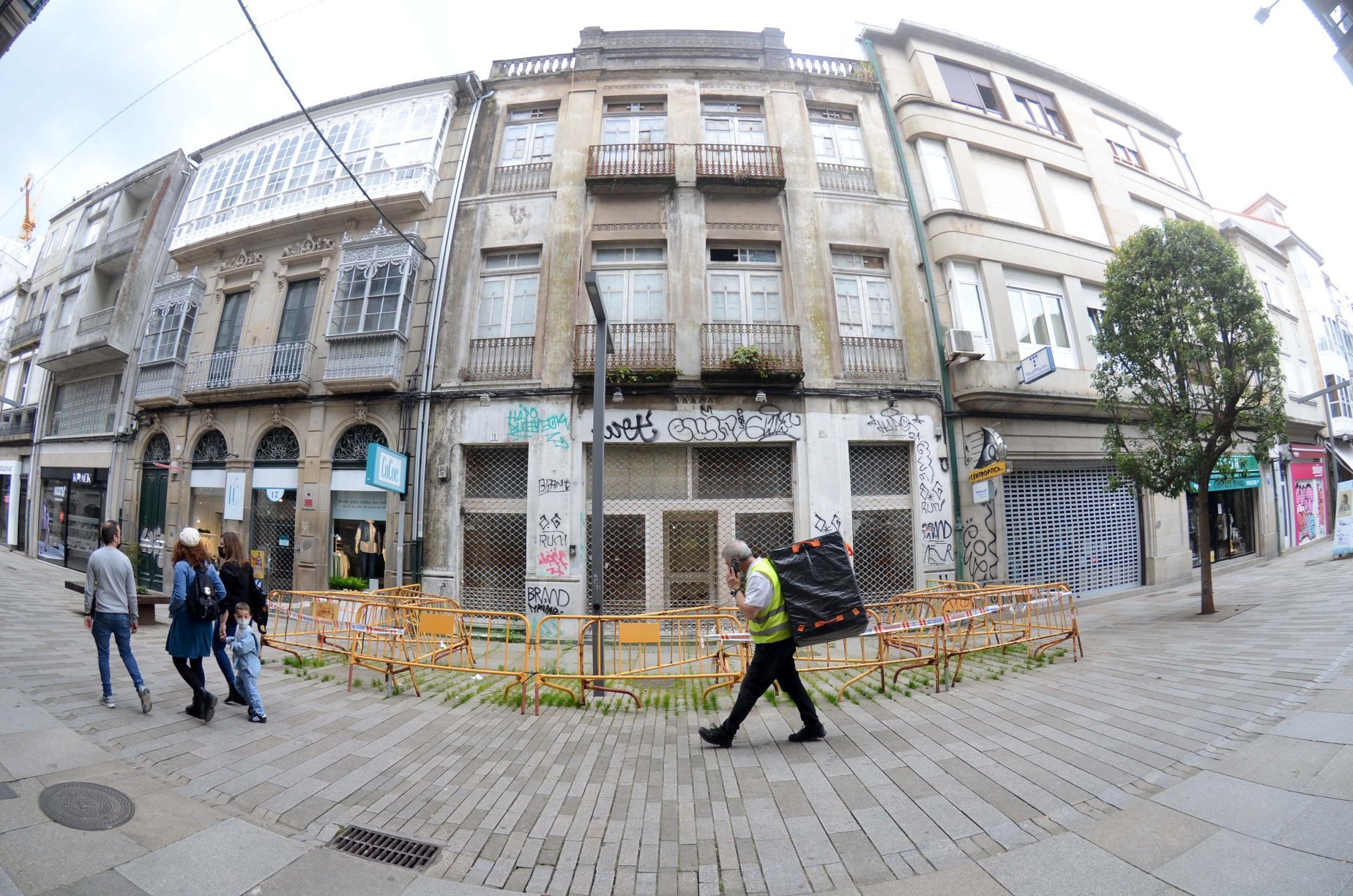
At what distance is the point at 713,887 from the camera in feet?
8.75

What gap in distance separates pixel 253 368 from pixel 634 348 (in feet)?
30.9

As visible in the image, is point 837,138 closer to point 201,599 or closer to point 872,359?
point 872,359

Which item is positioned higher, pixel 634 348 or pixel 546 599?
pixel 634 348

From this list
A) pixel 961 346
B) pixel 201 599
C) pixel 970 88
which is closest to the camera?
pixel 201 599

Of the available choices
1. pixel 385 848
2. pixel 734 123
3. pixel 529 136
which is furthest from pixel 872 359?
pixel 385 848

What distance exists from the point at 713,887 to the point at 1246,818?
3045 mm

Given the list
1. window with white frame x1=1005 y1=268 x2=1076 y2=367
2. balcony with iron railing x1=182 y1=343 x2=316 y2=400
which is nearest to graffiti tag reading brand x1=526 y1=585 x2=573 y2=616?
balcony with iron railing x1=182 y1=343 x2=316 y2=400

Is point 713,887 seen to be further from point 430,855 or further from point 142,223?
point 142,223

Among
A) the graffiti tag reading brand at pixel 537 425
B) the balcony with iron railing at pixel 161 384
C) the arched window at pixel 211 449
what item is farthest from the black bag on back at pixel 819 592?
the balcony with iron railing at pixel 161 384

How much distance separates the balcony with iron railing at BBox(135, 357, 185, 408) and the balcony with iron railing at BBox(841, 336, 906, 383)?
16306 millimetres

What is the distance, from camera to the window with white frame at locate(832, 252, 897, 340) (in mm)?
10867

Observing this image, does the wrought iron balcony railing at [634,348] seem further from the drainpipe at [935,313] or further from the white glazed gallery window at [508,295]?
the drainpipe at [935,313]

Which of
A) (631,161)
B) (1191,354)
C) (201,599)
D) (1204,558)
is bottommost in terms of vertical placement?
(1204,558)

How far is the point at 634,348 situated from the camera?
33.4 ft
